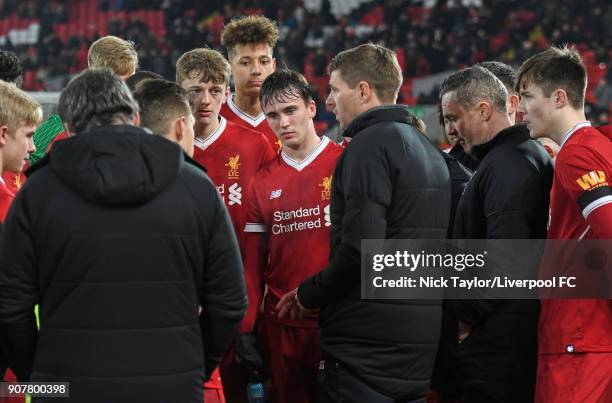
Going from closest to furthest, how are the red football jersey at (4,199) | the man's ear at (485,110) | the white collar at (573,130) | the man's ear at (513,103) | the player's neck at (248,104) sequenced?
the red football jersey at (4,199) < the white collar at (573,130) < the man's ear at (485,110) < the man's ear at (513,103) < the player's neck at (248,104)

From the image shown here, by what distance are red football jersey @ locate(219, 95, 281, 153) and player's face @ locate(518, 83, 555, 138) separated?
163 centimetres

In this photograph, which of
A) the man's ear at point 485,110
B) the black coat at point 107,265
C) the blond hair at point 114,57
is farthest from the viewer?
the blond hair at point 114,57

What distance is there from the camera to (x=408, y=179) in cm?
369

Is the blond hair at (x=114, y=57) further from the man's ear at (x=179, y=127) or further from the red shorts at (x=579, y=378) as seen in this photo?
the red shorts at (x=579, y=378)

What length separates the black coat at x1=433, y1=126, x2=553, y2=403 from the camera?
3932mm

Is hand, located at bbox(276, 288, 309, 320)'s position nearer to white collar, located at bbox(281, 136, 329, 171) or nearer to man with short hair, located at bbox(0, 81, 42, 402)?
white collar, located at bbox(281, 136, 329, 171)

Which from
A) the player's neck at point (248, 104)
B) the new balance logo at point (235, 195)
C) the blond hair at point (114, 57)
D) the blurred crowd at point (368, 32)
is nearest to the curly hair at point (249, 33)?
the player's neck at point (248, 104)

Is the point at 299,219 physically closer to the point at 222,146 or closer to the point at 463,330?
the point at 222,146

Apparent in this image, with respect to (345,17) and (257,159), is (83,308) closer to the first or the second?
(257,159)

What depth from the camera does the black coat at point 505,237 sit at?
3932 mm

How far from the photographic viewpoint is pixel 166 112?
3369 millimetres

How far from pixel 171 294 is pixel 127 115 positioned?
585 millimetres

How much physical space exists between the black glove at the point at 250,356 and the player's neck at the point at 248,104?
1600 mm

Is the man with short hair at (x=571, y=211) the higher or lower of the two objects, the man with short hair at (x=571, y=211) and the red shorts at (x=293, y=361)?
the higher
